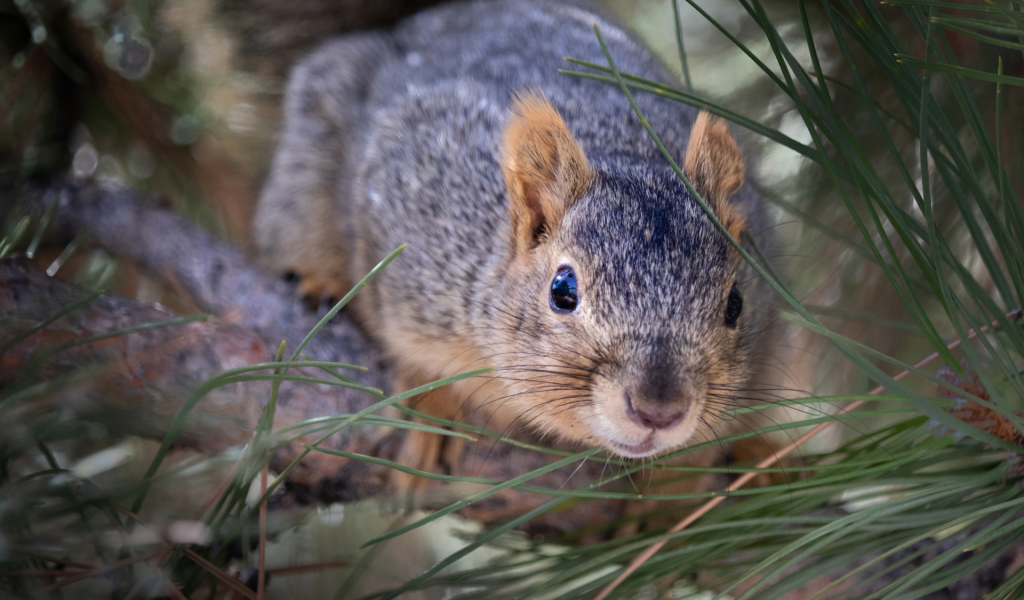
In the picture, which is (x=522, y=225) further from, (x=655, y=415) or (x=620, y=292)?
(x=655, y=415)

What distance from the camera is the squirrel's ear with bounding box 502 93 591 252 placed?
5.26ft

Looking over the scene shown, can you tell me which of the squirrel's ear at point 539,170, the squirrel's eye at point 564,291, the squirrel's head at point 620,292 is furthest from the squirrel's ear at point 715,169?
the squirrel's eye at point 564,291

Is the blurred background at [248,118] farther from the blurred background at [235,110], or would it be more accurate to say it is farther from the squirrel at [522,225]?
the squirrel at [522,225]

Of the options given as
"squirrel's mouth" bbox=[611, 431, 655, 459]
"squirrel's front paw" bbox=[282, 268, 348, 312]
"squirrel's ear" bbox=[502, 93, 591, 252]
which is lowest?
"squirrel's mouth" bbox=[611, 431, 655, 459]

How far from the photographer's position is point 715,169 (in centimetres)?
162

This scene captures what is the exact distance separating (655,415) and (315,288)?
1391mm

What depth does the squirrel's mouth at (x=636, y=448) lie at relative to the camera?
127cm

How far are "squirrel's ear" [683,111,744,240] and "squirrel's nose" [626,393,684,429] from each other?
462 mm

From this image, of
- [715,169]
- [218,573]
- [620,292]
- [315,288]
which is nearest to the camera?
[218,573]

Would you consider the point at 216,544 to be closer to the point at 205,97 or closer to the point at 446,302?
the point at 446,302

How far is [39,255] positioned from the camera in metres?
2.40

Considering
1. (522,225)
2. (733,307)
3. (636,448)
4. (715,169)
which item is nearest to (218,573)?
(636,448)

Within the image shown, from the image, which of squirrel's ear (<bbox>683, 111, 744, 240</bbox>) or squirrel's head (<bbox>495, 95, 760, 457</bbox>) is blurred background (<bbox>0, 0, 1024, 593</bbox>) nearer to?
squirrel's ear (<bbox>683, 111, 744, 240</bbox>)

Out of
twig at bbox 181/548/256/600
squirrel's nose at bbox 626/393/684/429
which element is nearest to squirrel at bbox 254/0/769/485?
squirrel's nose at bbox 626/393/684/429
